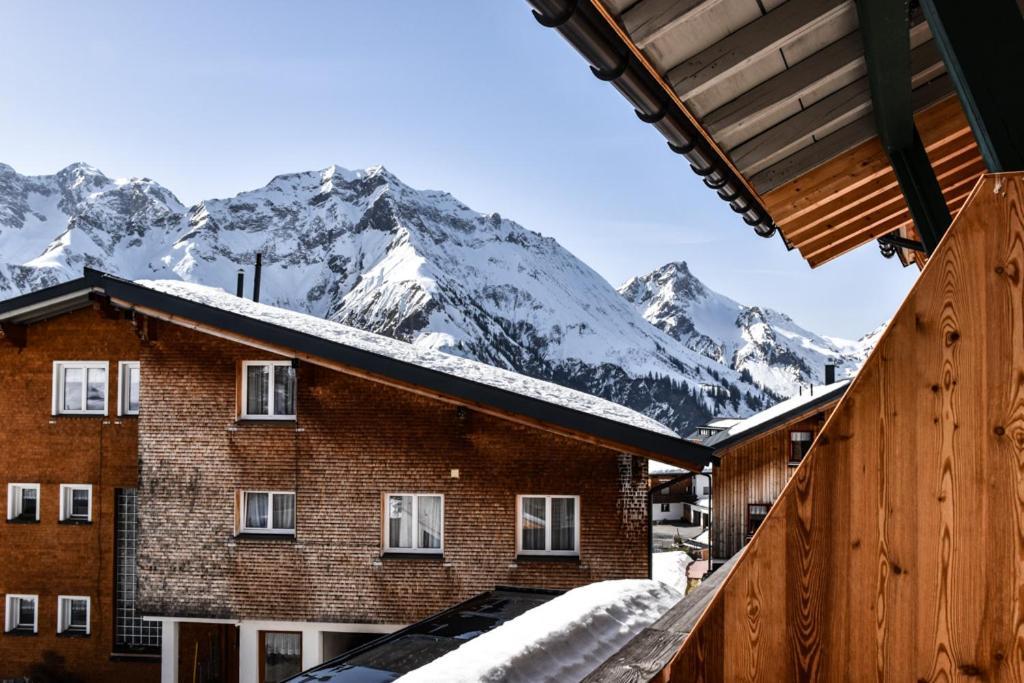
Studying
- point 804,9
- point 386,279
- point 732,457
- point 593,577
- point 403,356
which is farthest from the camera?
point 386,279

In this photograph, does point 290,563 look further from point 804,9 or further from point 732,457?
point 732,457

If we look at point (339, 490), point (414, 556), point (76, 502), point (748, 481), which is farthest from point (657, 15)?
point (748, 481)

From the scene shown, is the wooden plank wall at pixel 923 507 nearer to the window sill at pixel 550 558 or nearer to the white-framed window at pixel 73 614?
the window sill at pixel 550 558

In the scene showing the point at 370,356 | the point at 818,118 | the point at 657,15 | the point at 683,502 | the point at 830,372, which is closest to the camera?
the point at 657,15

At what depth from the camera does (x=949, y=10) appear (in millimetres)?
1330

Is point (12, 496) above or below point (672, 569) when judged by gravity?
above

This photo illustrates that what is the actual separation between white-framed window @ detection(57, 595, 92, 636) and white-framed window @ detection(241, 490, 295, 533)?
3.63 m

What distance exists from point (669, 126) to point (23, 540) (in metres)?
14.1

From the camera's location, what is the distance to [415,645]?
5.65m

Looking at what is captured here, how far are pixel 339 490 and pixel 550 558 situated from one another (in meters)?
3.48

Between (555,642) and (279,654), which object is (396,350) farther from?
(555,642)

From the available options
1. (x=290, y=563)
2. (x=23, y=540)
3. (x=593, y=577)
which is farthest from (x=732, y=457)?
(x=23, y=540)

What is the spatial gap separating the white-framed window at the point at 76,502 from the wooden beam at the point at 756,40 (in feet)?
44.3

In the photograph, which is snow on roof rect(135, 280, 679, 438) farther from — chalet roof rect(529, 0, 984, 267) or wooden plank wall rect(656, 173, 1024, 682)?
wooden plank wall rect(656, 173, 1024, 682)
